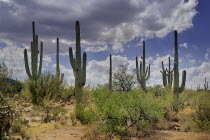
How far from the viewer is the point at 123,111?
9.73 meters

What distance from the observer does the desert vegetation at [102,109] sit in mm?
9453

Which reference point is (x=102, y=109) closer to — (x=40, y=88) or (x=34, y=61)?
(x=40, y=88)

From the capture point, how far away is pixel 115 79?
88.7 ft

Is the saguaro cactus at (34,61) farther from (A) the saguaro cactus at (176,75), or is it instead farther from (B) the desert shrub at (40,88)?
(A) the saguaro cactus at (176,75)

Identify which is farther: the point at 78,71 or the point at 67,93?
the point at 67,93

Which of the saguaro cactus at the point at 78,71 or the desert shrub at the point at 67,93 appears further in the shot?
the desert shrub at the point at 67,93

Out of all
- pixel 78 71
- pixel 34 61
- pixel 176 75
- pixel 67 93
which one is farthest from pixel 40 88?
pixel 176 75

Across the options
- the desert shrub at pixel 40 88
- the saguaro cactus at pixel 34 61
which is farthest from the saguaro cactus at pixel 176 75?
the saguaro cactus at pixel 34 61

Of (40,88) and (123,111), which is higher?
(40,88)

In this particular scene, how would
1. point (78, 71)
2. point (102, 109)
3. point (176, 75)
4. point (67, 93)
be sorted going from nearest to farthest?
point (102, 109) → point (78, 71) → point (176, 75) → point (67, 93)

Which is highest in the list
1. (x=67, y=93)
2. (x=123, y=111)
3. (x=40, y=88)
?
(x=40, y=88)

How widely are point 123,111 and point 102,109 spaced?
81 cm

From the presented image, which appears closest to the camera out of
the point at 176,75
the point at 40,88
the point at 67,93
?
the point at 40,88

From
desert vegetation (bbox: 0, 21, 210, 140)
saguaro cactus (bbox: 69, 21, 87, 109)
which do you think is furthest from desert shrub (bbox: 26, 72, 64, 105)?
saguaro cactus (bbox: 69, 21, 87, 109)
